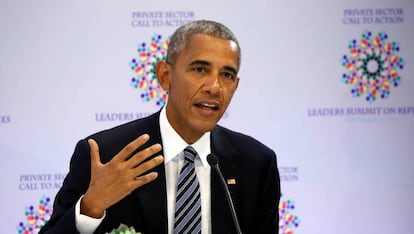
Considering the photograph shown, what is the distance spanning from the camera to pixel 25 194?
122 inches

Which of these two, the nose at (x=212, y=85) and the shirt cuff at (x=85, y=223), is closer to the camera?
the shirt cuff at (x=85, y=223)

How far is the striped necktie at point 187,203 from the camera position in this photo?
1912 mm

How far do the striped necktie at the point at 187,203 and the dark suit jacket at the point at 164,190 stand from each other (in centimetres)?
5

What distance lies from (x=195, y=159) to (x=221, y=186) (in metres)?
0.14

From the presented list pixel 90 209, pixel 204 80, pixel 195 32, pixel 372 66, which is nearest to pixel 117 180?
pixel 90 209

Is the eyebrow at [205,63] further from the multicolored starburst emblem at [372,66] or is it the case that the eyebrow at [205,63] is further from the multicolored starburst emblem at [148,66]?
the multicolored starburst emblem at [372,66]

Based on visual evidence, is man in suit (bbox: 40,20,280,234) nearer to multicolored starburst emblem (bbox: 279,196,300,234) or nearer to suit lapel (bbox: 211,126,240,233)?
suit lapel (bbox: 211,126,240,233)

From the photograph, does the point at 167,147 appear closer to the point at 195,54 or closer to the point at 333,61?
the point at 195,54

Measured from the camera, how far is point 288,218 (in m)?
3.27

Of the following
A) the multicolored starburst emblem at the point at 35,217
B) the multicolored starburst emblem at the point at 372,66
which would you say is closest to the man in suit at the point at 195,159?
the multicolored starburst emblem at the point at 35,217

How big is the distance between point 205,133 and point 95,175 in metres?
0.57

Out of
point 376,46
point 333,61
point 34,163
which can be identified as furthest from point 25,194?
point 376,46

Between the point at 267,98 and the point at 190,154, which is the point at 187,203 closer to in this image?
the point at 190,154

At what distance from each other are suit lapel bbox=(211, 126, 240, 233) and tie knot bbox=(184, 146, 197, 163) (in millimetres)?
95
